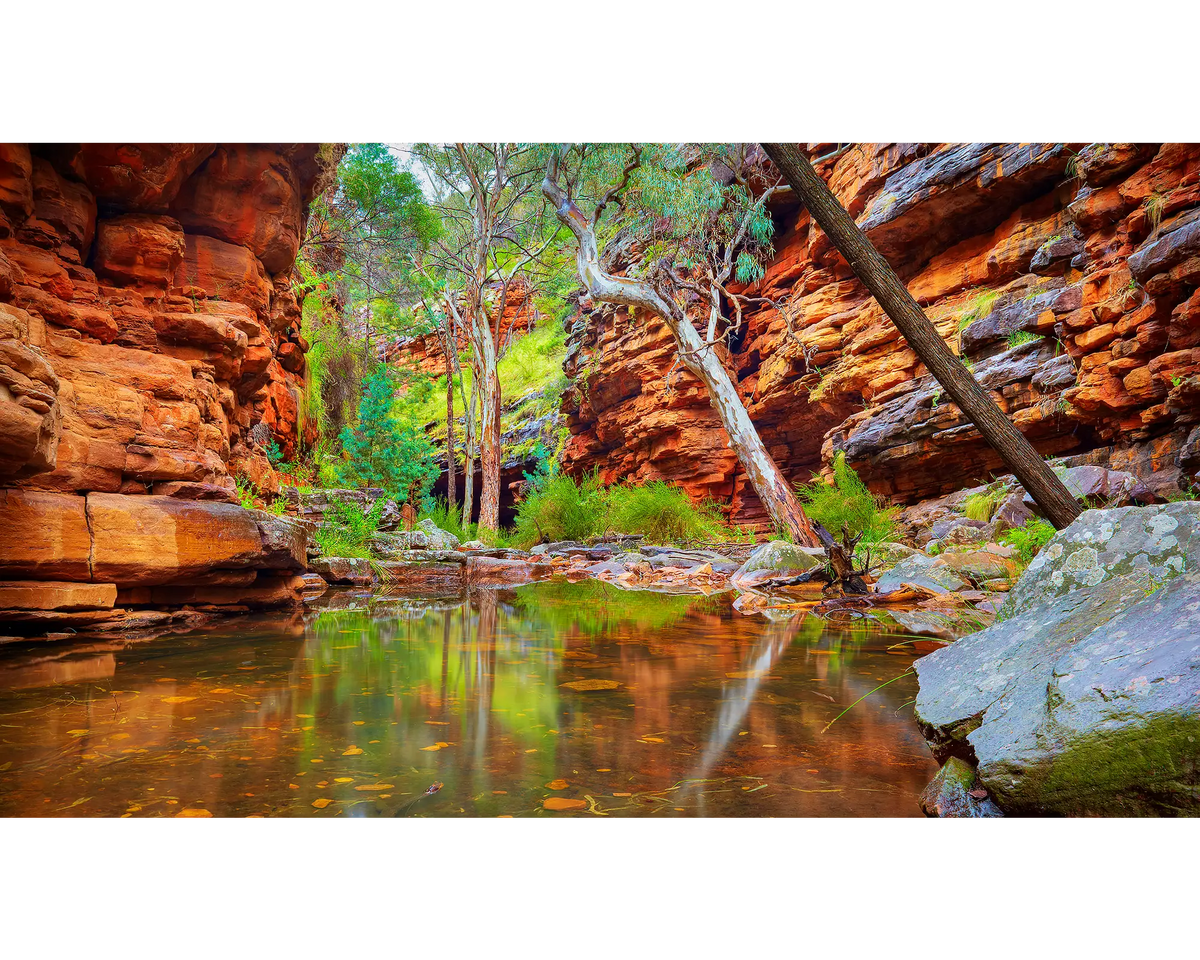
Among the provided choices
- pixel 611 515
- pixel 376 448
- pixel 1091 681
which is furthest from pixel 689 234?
pixel 1091 681

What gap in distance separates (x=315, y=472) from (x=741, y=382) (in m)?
10.6

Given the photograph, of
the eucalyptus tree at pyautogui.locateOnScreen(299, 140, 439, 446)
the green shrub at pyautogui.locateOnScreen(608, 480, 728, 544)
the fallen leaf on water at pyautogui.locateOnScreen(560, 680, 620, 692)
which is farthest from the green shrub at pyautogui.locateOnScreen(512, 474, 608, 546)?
the fallen leaf on water at pyautogui.locateOnScreen(560, 680, 620, 692)

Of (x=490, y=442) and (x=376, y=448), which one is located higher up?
(x=490, y=442)

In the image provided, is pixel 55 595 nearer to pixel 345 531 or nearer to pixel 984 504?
pixel 345 531

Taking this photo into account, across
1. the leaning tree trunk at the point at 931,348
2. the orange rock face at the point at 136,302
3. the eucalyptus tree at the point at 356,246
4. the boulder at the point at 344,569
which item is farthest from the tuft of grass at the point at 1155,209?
the eucalyptus tree at the point at 356,246

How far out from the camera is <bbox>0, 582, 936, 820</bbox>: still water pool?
59.4 inches

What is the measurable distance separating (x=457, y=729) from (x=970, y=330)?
35.4ft

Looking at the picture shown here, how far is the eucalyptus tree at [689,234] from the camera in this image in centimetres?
1139

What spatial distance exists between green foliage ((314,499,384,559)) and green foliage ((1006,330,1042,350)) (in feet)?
33.7

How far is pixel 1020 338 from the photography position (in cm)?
925

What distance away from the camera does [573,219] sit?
41.1 feet
